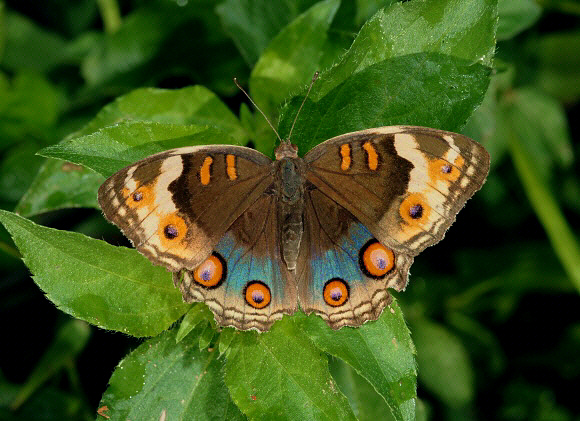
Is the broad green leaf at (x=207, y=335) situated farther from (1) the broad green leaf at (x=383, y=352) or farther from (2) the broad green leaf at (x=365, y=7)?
(2) the broad green leaf at (x=365, y=7)

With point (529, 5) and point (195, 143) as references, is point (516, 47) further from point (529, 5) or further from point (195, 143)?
point (195, 143)

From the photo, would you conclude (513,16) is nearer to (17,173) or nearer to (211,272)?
A: (211,272)

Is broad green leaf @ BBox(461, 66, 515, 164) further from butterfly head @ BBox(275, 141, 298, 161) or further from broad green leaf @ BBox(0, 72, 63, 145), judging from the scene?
broad green leaf @ BBox(0, 72, 63, 145)

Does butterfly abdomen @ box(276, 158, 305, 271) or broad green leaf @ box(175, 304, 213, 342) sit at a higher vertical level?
butterfly abdomen @ box(276, 158, 305, 271)

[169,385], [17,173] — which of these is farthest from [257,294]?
[17,173]

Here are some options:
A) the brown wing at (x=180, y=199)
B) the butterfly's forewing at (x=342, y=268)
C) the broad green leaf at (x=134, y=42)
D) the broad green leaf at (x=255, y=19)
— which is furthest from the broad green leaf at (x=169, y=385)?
the broad green leaf at (x=134, y=42)

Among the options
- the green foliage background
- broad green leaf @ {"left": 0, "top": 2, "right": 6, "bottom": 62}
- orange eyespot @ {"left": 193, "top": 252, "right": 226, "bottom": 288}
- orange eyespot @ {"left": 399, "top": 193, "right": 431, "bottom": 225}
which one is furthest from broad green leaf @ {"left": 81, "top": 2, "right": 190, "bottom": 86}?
orange eyespot @ {"left": 399, "top": 193, "right": 431, "bottom": 225}

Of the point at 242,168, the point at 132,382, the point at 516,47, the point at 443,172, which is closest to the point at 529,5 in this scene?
the point at 516,47
